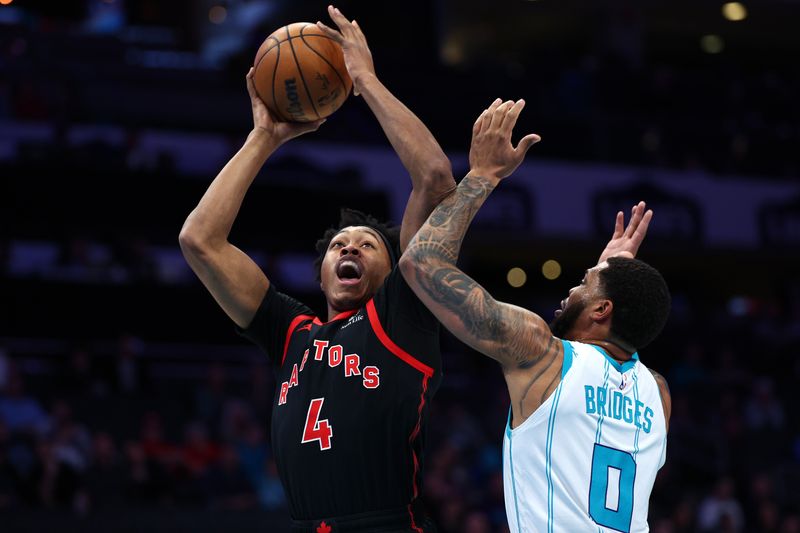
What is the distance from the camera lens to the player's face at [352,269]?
16.6 ft

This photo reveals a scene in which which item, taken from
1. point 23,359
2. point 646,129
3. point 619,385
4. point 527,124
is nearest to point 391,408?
point 619,385

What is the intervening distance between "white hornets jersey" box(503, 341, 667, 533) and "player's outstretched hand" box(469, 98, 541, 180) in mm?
733

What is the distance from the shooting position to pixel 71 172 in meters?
16.3

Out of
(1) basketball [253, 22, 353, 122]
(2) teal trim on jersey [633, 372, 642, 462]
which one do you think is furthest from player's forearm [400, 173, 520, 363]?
(1) basketball [253, 22, 353, 122]

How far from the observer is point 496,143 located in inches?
178

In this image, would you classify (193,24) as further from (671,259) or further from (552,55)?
(671,259)

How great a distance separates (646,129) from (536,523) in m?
21.1

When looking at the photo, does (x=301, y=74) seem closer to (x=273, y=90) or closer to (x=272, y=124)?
(x=273, y=90)

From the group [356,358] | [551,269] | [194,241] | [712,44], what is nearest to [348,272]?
[356,358]

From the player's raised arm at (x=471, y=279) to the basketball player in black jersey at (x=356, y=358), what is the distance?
16 cm

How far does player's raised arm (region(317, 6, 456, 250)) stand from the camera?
4582 millimetres

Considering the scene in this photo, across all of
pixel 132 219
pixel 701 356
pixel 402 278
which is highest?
pixel 402 278

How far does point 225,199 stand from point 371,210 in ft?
39.2

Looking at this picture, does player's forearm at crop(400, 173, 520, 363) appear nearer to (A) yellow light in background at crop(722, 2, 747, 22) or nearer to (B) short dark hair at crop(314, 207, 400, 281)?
(B) short dark hair at crop(314, 207, 400, 281)
